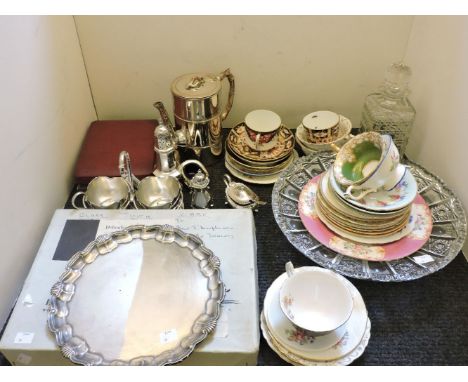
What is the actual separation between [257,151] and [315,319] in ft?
1.21

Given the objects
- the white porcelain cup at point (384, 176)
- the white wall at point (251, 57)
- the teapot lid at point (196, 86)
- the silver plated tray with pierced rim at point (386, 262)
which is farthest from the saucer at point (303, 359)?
the white wall at point (251, 57)

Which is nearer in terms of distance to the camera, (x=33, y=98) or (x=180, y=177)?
(x=33, y=98)

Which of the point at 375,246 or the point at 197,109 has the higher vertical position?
the point at 197,109

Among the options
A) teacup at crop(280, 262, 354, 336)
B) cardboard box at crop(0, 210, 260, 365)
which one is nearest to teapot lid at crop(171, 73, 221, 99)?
cardboard box at crop(0, 210, 260, 365)

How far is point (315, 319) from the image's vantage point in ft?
2.09

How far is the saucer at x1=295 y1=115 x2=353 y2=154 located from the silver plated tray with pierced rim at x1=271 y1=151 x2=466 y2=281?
4 centimetres

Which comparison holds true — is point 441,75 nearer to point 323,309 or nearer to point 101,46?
point 323,309

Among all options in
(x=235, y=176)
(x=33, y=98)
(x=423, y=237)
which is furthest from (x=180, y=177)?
(x=423, y=237)

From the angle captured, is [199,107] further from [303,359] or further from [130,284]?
[303,359]

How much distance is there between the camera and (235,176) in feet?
3.00

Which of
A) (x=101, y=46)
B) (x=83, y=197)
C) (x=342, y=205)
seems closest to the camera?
(x=342, y=205)

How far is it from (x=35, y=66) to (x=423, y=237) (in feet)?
2.30

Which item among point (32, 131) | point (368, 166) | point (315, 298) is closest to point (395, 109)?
point (368, 166)

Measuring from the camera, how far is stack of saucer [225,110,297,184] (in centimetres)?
88
